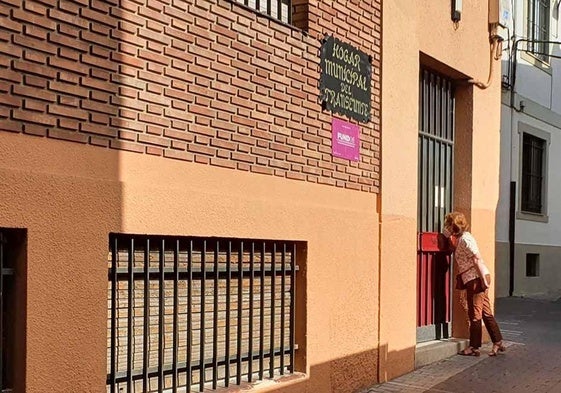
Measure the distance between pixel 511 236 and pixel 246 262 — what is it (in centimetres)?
1013

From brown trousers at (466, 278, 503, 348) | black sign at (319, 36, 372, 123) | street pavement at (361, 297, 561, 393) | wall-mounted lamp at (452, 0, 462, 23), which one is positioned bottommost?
street pavement at (361, 297, 561, 393)

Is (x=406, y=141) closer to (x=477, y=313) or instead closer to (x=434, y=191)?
(x=434, y=191)

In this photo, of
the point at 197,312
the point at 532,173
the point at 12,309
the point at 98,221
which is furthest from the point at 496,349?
the point at 532,173

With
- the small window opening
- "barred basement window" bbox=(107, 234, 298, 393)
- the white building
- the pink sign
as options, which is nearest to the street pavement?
"barred basement window" bbox=(107, 234, 298, 393)

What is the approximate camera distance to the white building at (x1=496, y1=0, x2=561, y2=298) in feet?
48.7

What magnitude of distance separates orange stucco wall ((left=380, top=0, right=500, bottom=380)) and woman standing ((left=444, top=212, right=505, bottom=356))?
0.54m

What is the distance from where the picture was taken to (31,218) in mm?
4133

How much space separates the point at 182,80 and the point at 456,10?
485cm

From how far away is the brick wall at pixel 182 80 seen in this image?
4176 millimetres

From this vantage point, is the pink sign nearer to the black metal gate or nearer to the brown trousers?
the black metal gate

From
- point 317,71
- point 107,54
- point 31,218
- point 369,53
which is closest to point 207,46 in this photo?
point 107,54

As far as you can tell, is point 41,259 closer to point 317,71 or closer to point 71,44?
point 71,44

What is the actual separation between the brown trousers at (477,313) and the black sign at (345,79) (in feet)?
8.72

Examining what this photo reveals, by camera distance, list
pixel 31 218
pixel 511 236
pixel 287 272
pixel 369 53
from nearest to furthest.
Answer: pixel 31 218 → pixel 287 272 → pixel 369 53 → pixel 511 236
